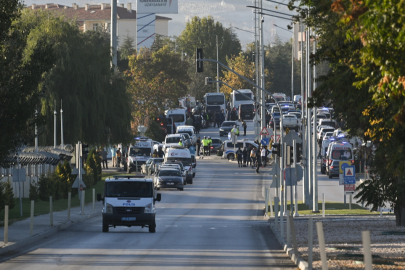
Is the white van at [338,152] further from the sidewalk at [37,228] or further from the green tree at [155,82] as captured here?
the green tree at [155,82]

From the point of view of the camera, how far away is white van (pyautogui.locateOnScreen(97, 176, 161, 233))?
23516mm

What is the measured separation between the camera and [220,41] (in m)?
154

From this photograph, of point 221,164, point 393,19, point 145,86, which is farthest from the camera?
point 145,86

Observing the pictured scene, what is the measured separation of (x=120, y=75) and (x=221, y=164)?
13445mm

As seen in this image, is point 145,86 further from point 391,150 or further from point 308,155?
point 391,150

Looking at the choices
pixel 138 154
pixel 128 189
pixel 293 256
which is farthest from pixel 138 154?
pixel 293 256

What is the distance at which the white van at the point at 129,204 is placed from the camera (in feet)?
77.2

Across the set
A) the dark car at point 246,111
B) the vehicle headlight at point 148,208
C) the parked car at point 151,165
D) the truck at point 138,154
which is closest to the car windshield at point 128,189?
the vehicle headlight at point 148,208

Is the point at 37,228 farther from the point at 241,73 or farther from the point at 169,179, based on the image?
→ the point at 241,73

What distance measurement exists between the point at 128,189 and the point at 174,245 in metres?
5.43

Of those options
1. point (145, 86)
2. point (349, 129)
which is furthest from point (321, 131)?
point (349, 129)

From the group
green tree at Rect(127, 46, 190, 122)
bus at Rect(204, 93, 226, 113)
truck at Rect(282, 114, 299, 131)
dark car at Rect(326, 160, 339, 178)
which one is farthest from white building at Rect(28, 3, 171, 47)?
dark car at Rect(326, 160, 339, 178)

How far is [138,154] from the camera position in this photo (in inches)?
2304

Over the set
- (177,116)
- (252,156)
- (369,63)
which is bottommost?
(252,156)
